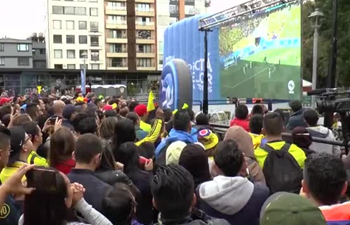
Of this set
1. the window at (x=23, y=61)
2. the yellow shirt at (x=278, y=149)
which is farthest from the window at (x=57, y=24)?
the yellow shirt at (x=278, y=149)

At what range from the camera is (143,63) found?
80125 mm

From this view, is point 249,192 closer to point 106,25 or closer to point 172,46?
point 172,46

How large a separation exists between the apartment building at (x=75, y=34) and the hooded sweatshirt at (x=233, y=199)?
7493cm

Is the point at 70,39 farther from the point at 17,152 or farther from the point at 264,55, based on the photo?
the point at 17,152

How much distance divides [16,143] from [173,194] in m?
2.04

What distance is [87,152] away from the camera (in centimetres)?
352

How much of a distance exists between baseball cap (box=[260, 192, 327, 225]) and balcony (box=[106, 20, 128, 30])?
7911cm

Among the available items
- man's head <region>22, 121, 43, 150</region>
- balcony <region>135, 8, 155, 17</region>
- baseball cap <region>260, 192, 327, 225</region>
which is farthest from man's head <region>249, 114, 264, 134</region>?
balcony <region>135, 8, 155, 17</region>

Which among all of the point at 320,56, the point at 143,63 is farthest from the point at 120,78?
Result: the point at 320,56

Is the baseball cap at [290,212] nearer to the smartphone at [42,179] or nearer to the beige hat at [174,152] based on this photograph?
the smartphone at [42,179]

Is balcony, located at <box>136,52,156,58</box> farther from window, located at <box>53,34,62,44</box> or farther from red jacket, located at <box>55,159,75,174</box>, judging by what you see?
red jacket, located at <box>55,159,75,174</box>

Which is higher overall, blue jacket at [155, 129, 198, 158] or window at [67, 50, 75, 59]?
window at [67, 50, 75, 59]

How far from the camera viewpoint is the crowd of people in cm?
215

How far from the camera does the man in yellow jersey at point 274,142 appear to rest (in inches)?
179
